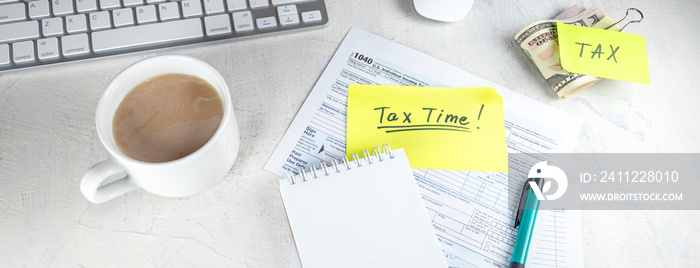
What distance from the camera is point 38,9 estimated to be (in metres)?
0.51

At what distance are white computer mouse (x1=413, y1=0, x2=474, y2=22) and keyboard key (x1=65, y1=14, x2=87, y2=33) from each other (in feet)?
1.22

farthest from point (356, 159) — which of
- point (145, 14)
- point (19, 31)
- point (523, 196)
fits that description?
point (19, 31)

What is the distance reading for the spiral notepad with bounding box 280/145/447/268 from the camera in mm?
426

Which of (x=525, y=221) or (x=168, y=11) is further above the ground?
(x=168, y=11)

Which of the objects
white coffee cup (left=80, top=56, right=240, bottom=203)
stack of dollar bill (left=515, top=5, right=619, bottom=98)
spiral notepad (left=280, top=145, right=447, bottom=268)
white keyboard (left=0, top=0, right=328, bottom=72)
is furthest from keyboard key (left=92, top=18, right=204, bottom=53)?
stack of dollar bill (left=515, top=5, right=619, bottom=98)

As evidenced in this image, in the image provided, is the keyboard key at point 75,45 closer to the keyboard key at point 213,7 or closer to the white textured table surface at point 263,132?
the white textured table surface at point 263,132

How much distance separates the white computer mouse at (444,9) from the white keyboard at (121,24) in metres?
0.13

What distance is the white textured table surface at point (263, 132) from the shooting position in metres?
0.46

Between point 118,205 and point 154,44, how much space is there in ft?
0.58

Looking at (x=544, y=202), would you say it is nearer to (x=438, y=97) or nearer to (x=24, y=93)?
(x=438, y=97)

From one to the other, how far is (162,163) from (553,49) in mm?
433

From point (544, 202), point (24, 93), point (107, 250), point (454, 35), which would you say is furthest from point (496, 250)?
point (24, 93)

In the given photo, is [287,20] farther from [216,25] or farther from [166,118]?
[166,118]

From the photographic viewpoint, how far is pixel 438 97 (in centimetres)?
53
